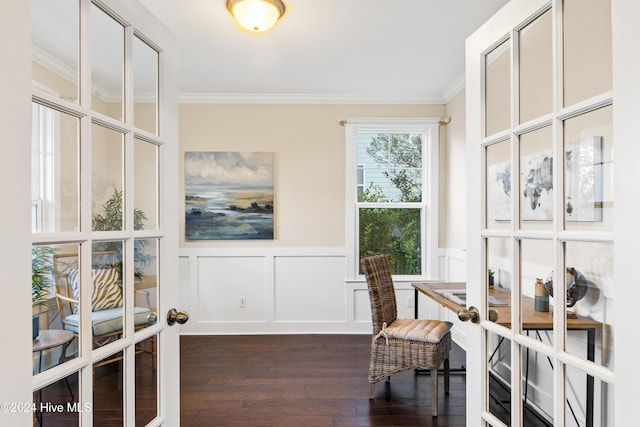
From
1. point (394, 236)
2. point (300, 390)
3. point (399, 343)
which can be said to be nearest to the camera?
point (399, 343)

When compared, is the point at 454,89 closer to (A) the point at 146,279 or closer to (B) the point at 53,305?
(A) the point at 146,279

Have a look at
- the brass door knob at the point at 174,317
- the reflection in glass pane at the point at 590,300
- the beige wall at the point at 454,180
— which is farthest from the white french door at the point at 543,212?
the beige wall at the point at 454,180

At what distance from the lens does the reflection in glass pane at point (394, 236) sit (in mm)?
4234

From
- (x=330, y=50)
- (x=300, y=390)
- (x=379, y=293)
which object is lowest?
(x=300, y=390)

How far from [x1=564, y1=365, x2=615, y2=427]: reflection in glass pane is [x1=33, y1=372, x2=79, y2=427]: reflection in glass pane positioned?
1229 millimetres

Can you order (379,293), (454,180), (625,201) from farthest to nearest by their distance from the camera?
1. (454,180)
2. (379,293)
3. (625,201)

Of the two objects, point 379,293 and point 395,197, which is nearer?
point 379,293

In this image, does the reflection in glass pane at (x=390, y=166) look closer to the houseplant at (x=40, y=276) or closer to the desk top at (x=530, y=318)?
the desk top at (x=530, y=318)

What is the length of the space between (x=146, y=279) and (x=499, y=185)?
122 cm

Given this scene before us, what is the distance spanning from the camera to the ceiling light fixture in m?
2.20

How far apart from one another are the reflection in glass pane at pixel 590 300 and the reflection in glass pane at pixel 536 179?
5.0 inches

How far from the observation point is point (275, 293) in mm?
4152

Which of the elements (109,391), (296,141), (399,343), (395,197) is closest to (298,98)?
(296,141)

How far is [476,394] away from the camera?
1.32 meters
